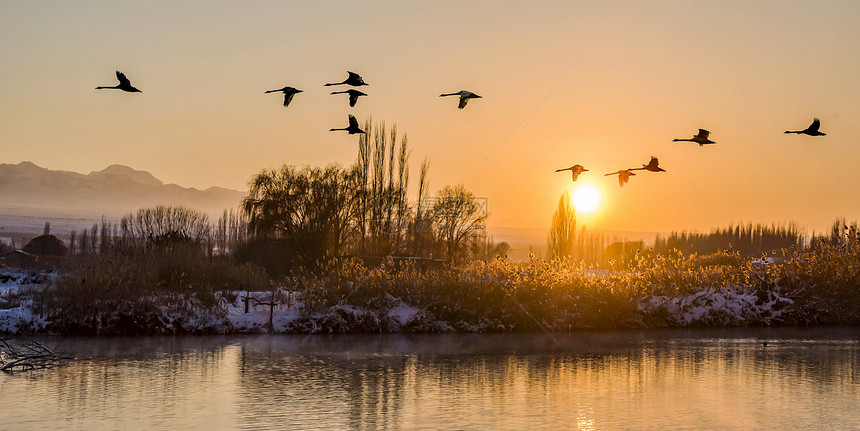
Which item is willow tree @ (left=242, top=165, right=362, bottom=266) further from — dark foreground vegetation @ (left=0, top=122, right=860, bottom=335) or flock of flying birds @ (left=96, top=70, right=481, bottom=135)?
flock of flying birds @ (left=96, top=70, right=481, bottom=135)

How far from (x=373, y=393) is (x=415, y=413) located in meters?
2.18

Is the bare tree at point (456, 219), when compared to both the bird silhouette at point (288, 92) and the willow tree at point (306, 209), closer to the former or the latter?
the willow tree at point (306, 209)

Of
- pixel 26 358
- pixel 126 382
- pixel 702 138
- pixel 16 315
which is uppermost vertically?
pixel 702 138

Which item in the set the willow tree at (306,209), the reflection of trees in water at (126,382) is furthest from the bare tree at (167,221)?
the reflection of trees in water at (126,382)

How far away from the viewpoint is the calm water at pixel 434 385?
47.2 feet

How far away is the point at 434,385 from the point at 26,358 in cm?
929

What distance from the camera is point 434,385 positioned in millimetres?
17875

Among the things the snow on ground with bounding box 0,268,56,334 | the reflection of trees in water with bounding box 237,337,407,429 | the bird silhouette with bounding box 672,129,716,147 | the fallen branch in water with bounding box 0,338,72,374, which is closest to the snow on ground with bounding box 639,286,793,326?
the reflection of trees in water with bounding box 237,337,407,429

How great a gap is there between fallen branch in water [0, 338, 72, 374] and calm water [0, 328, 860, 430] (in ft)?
2.14

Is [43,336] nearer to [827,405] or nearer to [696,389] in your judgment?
[696,389]

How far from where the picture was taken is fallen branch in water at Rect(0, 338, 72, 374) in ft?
61.7

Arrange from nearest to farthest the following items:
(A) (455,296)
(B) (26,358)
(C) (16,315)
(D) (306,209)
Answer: (B) (26,358) < (C) (16,315) < (A) (455,296) < (D) (306,209)

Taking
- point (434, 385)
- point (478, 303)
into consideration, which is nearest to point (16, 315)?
point (434, 385)

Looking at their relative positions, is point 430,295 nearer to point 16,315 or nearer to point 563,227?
point 16,315
